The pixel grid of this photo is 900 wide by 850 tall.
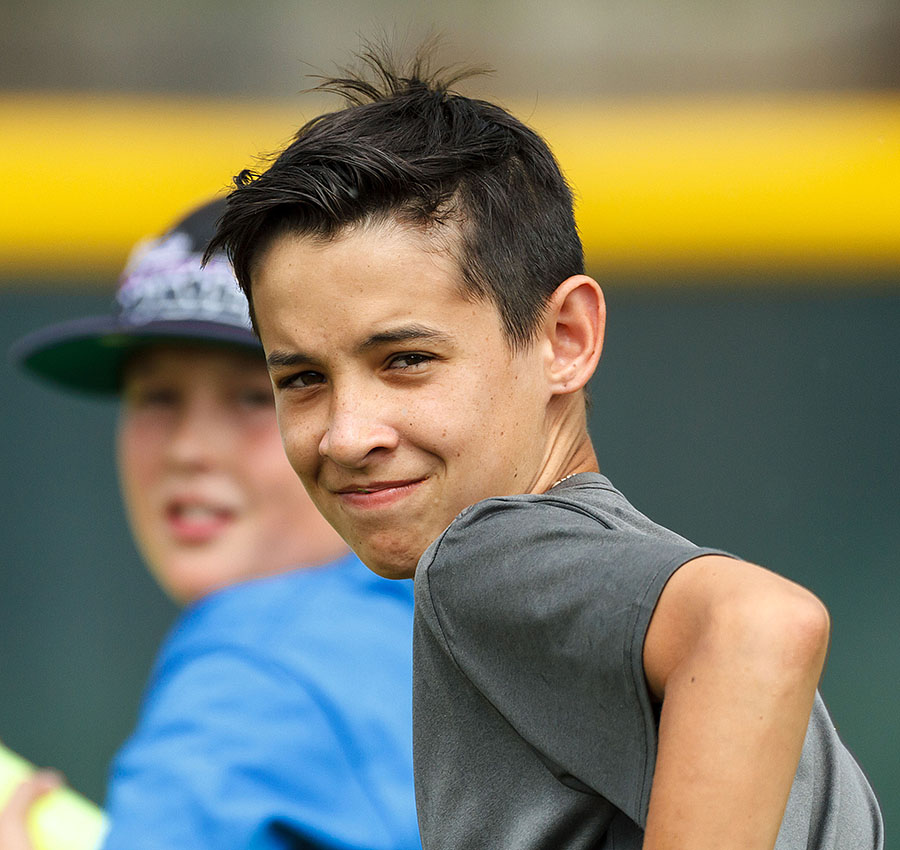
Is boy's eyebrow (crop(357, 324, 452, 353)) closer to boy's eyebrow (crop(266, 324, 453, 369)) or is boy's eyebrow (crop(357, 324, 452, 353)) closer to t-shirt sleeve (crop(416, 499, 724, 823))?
boy's eyebrow (crop(266, 324, 453, 369))

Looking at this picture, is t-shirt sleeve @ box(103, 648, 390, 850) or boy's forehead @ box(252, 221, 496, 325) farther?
t-shirt sleeve @ box(103, 648, 390, 850)

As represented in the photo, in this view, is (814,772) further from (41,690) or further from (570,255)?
(41,690)

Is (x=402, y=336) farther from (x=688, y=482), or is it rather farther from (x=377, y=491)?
(x=688, y=482)

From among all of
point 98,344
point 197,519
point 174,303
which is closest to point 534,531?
point 174,303

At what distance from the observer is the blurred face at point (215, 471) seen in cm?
165

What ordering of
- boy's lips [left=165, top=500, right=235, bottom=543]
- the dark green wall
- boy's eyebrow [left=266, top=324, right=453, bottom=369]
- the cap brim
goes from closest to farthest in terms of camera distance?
boy's eyebrow [left=266, top=324, right=453, bottom=369]
the cap brim
boy's lips [left=165, top=500, right=235, bottom=543]
the dark green wall

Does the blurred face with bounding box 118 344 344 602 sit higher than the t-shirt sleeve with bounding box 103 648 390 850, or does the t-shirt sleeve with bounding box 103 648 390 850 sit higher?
the blurred face with bounding box 118 344 344 602

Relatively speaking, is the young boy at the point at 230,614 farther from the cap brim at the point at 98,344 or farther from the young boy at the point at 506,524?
the young boy at the point at 506,524

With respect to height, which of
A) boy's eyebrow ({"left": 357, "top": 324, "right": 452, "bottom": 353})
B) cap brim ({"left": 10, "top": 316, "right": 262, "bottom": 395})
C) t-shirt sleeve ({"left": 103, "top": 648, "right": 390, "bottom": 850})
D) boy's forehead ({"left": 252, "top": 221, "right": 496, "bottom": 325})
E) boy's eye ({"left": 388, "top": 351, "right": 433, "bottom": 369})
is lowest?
t-shirt sleeve ({"left": 103, "top": 648, "right": 390, "bottom": 850})

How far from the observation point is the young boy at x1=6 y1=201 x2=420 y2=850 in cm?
126

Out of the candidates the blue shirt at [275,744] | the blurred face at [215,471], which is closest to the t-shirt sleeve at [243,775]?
the blue shirt at [275,744]

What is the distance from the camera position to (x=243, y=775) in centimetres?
126

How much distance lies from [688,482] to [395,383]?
233 centimetres

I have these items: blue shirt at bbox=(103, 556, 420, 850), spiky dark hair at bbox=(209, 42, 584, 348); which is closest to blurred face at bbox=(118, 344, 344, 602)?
blue shirt at bbox=(103, 556, 420, 850)
